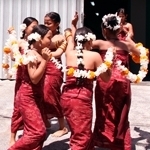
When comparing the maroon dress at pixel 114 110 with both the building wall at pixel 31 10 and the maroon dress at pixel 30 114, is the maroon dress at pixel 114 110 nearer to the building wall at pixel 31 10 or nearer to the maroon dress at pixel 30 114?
the maroon dress at pixel 30 114

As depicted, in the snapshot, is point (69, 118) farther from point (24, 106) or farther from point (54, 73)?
point (54, 73)

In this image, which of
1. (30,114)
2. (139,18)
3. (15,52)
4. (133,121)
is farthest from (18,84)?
(139,18)

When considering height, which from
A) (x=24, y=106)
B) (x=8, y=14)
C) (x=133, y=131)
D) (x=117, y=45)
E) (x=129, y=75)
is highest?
(x=8, y=14)

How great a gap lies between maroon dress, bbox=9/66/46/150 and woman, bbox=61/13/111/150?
0.29 m

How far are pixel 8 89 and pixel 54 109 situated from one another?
314 cm

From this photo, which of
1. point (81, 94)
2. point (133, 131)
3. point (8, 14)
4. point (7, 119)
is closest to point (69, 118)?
point (81, 94)

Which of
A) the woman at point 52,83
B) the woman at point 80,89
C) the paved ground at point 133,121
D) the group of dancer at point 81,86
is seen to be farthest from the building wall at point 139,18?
the woman at point 80,89

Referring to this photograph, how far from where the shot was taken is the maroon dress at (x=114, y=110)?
4781 millimetres

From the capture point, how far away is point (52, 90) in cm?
543

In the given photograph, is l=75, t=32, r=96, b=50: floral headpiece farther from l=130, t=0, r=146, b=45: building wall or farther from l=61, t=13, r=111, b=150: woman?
l=130, t=0, r=146, b=45: building wall

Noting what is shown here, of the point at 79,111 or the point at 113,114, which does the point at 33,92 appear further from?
the point at 113,114

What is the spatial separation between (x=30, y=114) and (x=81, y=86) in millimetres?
576

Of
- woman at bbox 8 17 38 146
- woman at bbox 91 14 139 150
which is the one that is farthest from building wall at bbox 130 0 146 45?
woman at bbox 91 14 139 150

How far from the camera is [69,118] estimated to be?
439 centimetres
